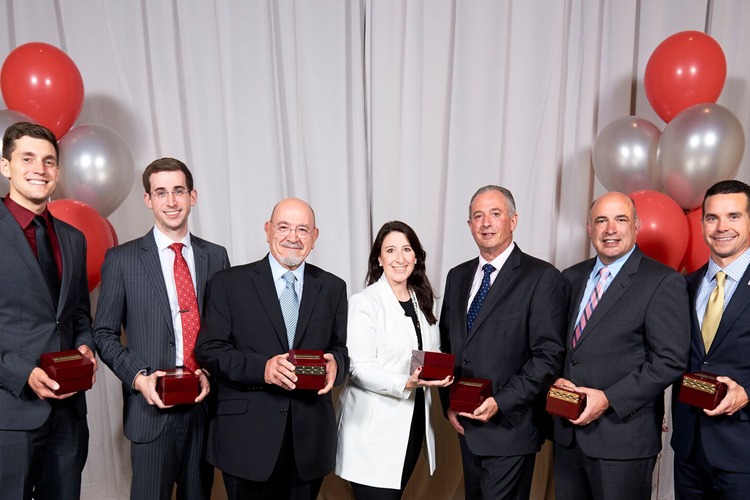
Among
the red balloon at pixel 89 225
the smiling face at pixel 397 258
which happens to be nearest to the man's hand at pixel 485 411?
the smiling face at pixel 397 258

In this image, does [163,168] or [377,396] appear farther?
[377,396]

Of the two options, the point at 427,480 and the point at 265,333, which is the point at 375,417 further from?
the point at 427,480

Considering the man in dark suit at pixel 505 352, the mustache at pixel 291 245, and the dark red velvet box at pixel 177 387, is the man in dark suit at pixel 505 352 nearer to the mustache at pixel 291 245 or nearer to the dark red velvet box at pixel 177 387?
the mustache at pixel 291 245

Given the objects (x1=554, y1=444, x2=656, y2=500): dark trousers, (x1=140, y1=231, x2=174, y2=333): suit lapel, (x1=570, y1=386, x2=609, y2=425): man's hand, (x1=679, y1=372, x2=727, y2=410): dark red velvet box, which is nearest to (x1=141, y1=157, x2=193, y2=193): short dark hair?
(x1=140, y1=231, x2=174, y2=333): suit lapel

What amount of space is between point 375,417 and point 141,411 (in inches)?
33.9

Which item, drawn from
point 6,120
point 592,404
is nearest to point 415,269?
point 592,404

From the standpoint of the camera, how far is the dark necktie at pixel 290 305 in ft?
7.90

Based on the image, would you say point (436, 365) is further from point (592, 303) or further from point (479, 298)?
point (592, 303)

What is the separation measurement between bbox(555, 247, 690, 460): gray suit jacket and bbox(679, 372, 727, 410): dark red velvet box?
0.21 feet

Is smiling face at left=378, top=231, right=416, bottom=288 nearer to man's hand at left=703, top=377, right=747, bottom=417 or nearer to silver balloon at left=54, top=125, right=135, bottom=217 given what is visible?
man's hand at left=703, top=377, right=747, bottom=417

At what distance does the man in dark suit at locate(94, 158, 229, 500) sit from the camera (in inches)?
90.7

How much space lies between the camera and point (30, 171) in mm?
2166

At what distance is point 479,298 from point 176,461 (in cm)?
128

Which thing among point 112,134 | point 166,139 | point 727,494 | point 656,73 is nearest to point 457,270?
point 727,494
